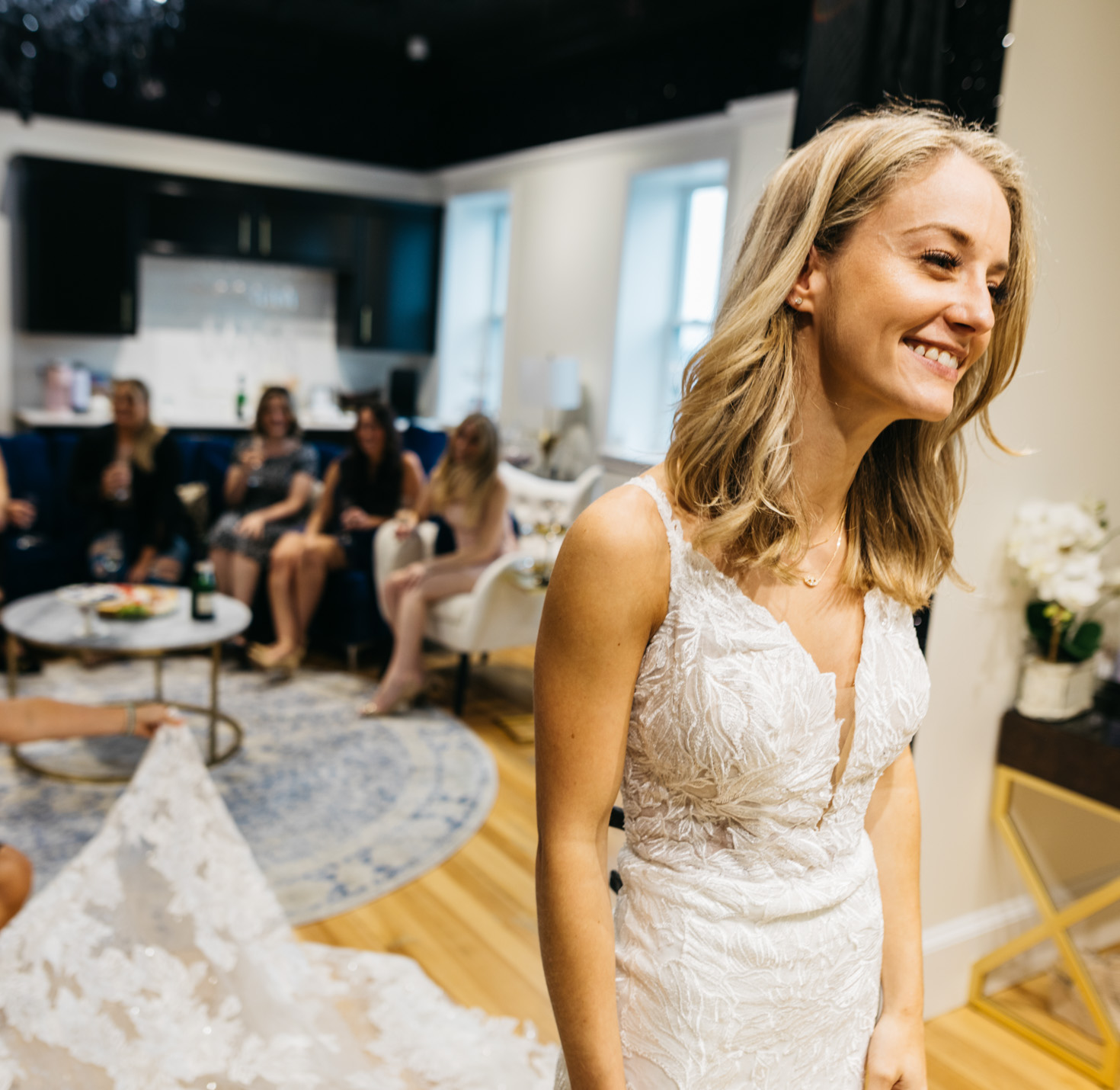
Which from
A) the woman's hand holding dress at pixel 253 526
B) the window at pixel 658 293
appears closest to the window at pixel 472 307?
the window at pixel 658 293

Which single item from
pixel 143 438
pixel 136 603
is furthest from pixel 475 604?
pixel 143 438

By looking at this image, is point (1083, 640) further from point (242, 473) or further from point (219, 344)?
point (219, 344)

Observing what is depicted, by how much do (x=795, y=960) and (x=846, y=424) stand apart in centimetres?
53

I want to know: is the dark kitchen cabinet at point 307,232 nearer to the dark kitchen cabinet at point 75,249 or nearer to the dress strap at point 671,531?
the dark kitchen cabinet at point 75,249

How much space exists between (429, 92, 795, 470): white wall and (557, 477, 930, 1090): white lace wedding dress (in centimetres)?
463

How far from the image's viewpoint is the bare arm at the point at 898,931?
1.15 meters

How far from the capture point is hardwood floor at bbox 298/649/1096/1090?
2.44 metres

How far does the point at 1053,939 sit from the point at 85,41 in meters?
6.79

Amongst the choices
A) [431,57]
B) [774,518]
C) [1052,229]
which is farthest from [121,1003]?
[431,57]

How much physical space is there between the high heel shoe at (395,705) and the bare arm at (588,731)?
3.74m

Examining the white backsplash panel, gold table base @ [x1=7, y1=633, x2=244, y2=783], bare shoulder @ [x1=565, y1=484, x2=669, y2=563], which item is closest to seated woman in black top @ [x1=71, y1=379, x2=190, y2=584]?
gold table base @ [x1=7, y1=633, x2=244, y2=783]

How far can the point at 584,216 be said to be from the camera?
6.73 meters

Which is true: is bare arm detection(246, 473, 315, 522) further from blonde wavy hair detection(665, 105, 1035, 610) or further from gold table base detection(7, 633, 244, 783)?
blonde wavy hair detection(665, 105, 1035, 610)

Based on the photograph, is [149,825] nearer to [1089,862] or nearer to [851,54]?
[851,54]
